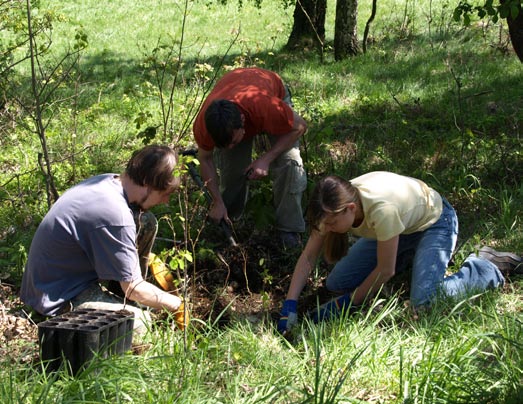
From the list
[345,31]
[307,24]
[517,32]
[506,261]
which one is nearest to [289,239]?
[506,261]

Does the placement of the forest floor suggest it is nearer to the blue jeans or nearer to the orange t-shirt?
the blue jeans

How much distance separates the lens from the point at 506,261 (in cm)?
434

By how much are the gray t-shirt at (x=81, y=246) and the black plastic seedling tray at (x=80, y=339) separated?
300 mm

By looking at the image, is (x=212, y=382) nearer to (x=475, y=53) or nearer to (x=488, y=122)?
(x=488, y=122)

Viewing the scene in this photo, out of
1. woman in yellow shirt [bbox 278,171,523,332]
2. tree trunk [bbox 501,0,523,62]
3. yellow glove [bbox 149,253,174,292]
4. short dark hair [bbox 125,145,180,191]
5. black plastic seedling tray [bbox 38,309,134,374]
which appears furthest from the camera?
tree trunk [bbox 501,0,523,62]

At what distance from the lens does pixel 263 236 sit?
5.11m

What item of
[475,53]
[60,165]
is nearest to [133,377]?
[60,165]

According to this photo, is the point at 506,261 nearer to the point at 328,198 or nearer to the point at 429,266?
the point at 429,266

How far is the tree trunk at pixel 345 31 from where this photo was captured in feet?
32.0

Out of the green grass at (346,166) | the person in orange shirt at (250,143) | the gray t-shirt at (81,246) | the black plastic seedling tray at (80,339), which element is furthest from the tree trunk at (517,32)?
the black plastic seedling tray at (80,339)

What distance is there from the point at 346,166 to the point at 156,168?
2.89 metres

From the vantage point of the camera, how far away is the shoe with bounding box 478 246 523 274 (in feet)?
14.2

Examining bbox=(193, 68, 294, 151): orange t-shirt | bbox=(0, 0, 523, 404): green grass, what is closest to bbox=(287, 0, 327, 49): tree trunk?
bbox=(0, 0, 523, 404): green grass

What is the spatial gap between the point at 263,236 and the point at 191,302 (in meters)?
1.12
